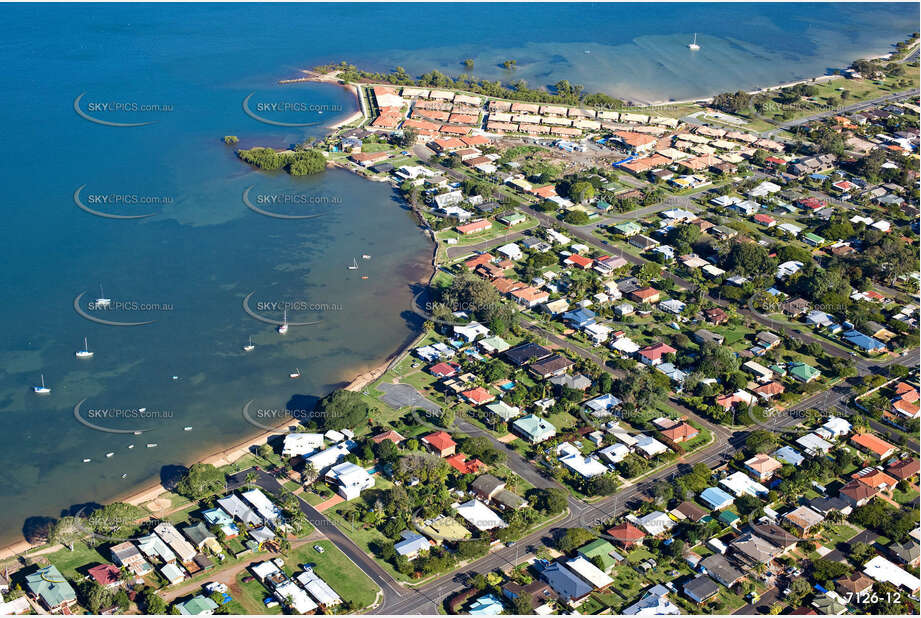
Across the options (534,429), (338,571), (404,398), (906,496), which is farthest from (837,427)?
(338,571)

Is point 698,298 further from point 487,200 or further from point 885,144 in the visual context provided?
point 885,144

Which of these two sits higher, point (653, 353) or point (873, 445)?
point (653, 353)

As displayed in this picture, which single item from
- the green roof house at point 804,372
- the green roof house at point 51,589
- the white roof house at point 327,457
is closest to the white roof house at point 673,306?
the green roof house at point 804,372

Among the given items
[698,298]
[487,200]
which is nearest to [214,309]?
[487,200]

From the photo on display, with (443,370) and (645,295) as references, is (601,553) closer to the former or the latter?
(443,370)

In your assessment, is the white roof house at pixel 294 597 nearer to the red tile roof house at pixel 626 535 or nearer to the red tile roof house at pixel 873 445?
the red tile roof house at pixel 626 535

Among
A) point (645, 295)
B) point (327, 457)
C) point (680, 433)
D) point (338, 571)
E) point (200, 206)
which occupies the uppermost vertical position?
point (200, 206)
